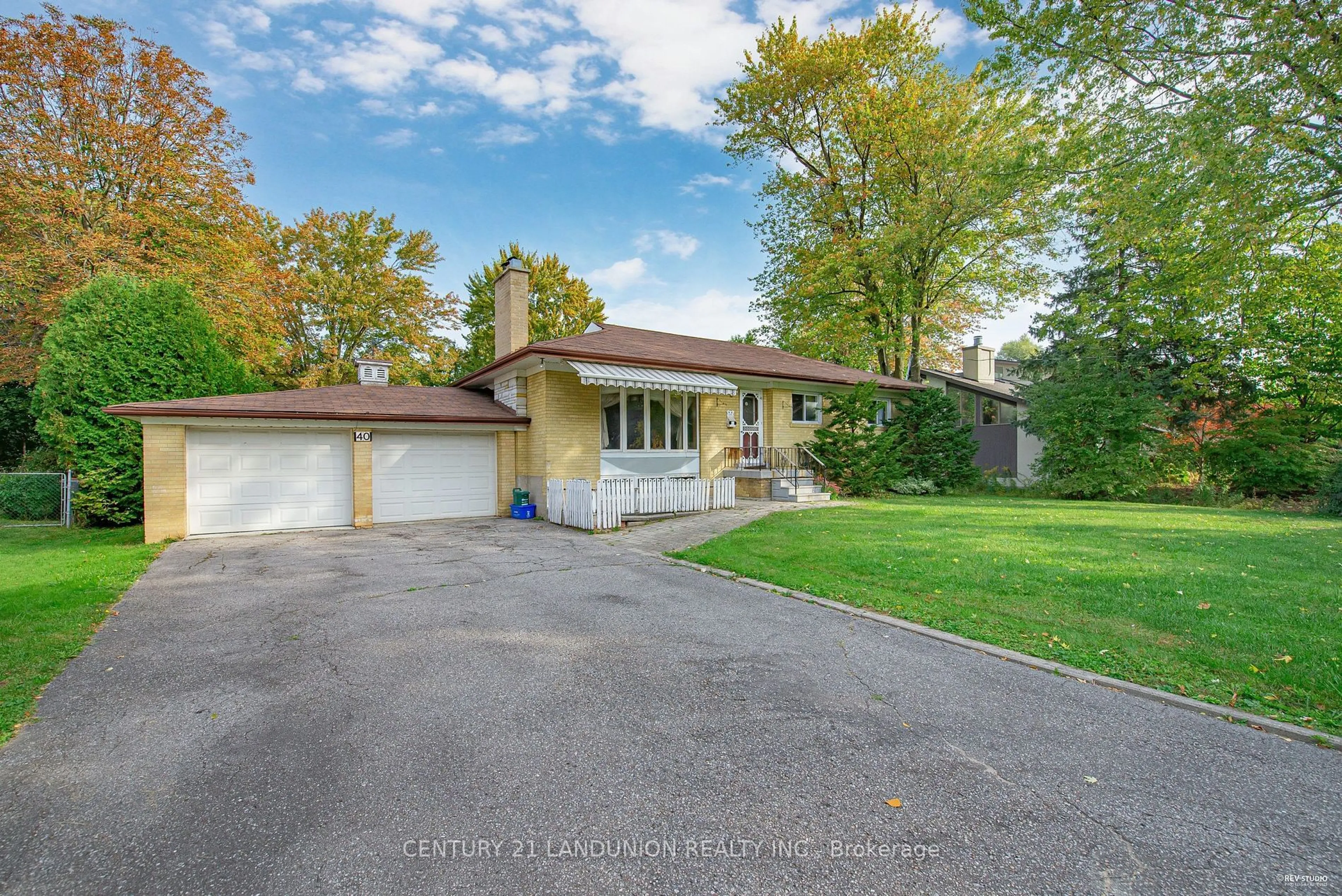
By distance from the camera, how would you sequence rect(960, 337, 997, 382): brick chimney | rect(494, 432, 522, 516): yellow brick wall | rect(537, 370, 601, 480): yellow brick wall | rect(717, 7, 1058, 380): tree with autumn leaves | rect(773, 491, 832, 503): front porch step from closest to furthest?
rect(537, 370, 601, 480): yellow brick wall → rect(494, 432, 522, 516): yellow brick wall → rect(773, 491, 832, 503): front porch step → rect(717, 7, 1058, 380): tree with autumn leaves → rect(960, 337, 997, 382): brick chimney

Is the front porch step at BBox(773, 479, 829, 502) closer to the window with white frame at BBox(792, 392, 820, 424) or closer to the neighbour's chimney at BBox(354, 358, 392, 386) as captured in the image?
the window with white frame at BBox(792, 392, 820, 424)

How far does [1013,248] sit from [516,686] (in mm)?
28117

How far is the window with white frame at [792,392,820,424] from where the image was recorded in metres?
18.5

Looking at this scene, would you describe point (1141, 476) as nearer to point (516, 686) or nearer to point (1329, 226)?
point (1329, 226)

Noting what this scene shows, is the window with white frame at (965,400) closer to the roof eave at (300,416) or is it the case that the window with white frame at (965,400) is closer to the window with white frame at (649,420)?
the window with white frame at (649,420)

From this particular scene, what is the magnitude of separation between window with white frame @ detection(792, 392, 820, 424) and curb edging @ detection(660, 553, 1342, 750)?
41.2 ft

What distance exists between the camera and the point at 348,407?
12.9m

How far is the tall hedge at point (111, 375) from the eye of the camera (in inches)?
477

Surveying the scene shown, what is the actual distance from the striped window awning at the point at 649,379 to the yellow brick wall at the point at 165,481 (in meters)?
8.04

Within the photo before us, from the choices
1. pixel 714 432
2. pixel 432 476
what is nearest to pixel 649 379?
pixel 714 432

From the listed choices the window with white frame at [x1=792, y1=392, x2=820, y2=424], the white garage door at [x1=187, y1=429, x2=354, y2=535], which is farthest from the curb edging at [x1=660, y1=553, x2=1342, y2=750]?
the window with white frame at [x1=792, y1=392, x2=820, y2=424]

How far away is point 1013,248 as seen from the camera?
24.5m

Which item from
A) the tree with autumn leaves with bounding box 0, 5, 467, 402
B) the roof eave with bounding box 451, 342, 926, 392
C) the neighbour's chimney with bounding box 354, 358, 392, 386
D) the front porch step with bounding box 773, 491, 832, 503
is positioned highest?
the tree with autumn leaves with bounding box 0, 5, 467, 402

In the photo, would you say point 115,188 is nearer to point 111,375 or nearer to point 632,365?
point 111,375
